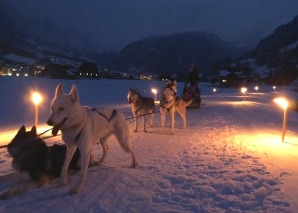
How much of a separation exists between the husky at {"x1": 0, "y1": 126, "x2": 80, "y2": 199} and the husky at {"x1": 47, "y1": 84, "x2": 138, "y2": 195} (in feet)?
0.81

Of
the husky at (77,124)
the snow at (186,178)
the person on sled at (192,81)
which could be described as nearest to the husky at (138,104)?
the snow at (186,178)

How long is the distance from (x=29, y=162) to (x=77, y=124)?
861mm

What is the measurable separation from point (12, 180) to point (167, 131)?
5805 mm

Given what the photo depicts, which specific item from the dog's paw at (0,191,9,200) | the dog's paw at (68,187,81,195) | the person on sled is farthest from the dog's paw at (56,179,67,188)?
the person on sled

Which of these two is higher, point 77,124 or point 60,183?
point 77,124

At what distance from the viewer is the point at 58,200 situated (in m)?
3.97

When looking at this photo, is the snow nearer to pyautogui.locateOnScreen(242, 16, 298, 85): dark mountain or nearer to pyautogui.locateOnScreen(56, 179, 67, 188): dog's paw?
pyautogui.locateOnScreen(56, 179, 67, 188): dog's paw

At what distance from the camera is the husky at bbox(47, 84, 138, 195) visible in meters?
3.86

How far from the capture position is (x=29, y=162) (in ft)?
13.5

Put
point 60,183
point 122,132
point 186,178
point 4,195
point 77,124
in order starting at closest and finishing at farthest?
point 4,195, point 77,124, point 60,183, point 186,178, point 122,132

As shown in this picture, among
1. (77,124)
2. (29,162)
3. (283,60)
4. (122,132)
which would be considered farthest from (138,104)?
(283,60)

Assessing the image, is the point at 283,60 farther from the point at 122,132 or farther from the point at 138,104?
the point at 122,132

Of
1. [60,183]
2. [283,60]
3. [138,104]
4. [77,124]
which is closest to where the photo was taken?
[77,124]

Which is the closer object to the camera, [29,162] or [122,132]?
[29,162]
